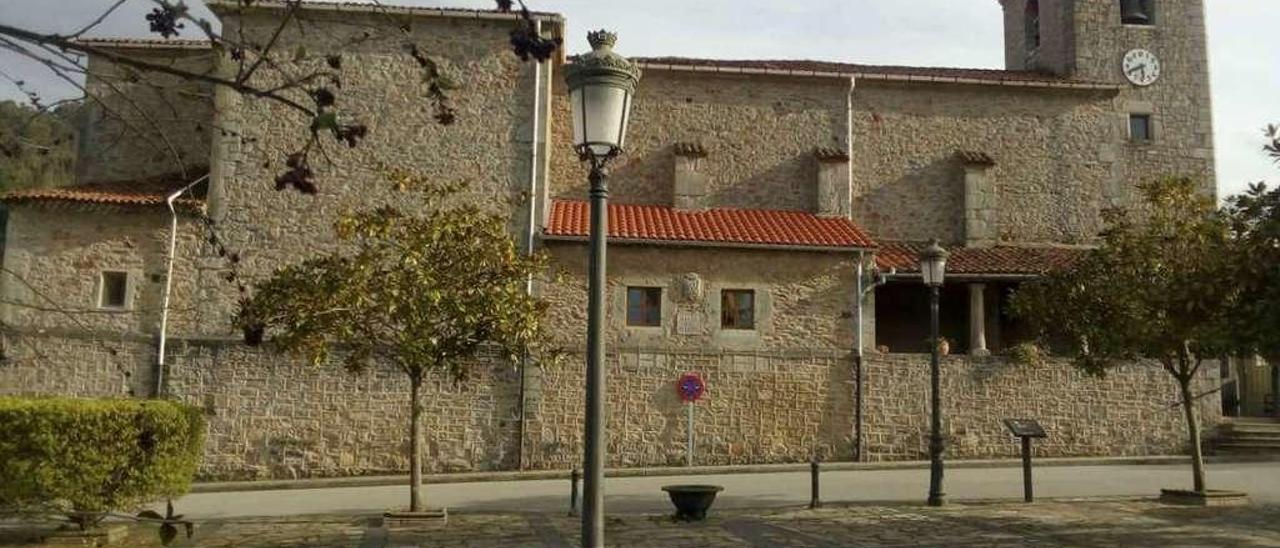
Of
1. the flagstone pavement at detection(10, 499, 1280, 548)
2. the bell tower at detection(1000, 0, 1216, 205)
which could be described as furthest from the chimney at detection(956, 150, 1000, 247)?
the flagstone pavement at detection(10, 499, 1280, 548)

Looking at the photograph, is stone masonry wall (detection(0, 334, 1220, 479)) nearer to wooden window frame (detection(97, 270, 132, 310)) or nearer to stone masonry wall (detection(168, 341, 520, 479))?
stone masonry wall (detection(168, 341, 520, 479))

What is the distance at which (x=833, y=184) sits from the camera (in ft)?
68.5

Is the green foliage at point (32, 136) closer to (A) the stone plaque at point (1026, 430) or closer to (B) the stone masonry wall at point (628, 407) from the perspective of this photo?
(A) the stone plaque at point (1026, 430)

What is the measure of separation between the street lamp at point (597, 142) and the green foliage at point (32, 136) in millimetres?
2876

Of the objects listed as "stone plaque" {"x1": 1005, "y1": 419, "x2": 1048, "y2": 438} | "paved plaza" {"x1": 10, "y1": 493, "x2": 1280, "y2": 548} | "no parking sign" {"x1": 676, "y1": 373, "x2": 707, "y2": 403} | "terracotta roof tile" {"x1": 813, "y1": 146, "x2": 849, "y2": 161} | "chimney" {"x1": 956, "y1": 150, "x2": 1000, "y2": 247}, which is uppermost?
"terracotta roof tile" {"x1": 813, "y1": 146, "x2": 849, "y2": 161}

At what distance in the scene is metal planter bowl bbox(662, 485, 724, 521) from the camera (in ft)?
35.6

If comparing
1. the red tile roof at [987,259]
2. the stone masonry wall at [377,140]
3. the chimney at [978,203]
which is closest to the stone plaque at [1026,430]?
the red tile roof at [987,259]

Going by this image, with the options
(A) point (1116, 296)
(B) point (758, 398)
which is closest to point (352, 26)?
(B) point (758, 398)

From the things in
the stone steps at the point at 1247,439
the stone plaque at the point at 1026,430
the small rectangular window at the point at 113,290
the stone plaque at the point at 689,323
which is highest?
the small rectangular window at the point at 113,290

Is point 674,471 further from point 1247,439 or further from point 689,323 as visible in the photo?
point 1247,439

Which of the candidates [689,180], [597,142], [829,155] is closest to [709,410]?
[689,180]

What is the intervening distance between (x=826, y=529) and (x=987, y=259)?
37.5 ft

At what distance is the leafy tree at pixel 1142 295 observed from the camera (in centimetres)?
1241

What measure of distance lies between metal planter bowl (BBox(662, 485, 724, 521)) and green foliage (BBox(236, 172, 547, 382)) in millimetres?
2557
